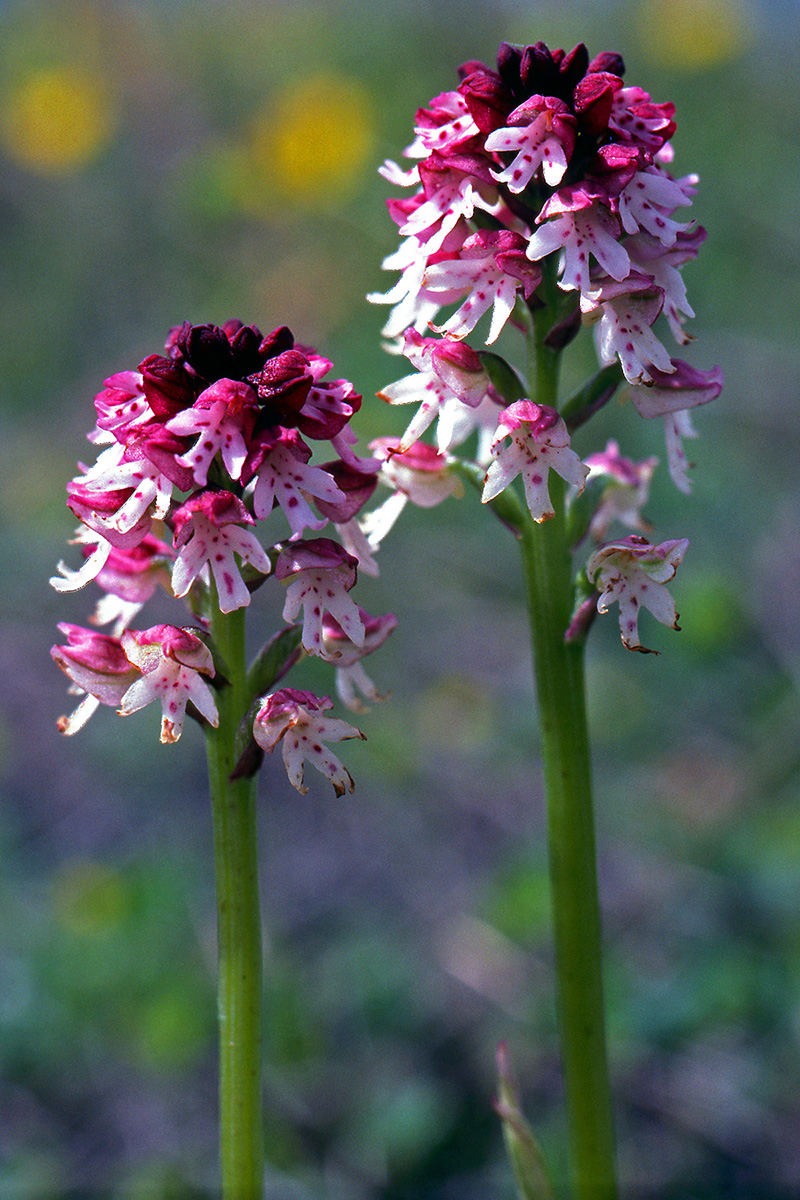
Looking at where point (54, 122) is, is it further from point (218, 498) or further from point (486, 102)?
point (218, 498)

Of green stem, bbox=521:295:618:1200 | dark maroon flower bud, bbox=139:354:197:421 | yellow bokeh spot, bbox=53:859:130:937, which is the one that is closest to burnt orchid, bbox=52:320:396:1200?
dark maroon flower bud, bbox=139:354:197:421

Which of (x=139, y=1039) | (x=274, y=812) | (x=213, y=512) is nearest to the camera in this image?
(x=213, y=512)

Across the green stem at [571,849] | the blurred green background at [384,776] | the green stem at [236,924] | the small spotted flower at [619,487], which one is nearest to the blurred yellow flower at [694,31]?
the blurred green background at [384,776]

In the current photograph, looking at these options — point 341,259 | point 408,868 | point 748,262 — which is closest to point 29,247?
point 341,259

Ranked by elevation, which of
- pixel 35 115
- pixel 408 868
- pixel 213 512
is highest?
pixel 35 115

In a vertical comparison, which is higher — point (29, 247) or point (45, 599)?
point (29, 247)

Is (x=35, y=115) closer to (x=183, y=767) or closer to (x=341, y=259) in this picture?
(x=341, y=259)

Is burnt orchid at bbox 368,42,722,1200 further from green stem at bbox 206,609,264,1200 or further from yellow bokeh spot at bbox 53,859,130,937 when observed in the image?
yellow bokeh spot at bbox 53,859,130,937

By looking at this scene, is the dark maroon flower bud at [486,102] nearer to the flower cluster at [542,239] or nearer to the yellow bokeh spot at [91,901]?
Answer: the flower cluster at [542,239]
